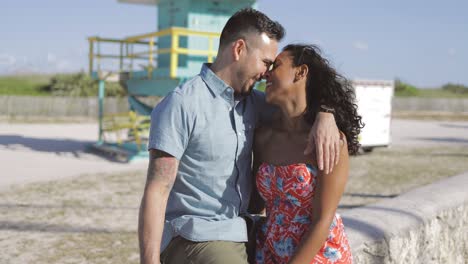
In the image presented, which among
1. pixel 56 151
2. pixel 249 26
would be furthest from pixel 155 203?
pixel 56 151

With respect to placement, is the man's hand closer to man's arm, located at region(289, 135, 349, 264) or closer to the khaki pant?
man's arm, located at region(289, 135, 349, 264)

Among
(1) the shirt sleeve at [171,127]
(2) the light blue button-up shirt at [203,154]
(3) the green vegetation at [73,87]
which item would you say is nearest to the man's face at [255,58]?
(2) the light blue button-up shirt at [203,154]

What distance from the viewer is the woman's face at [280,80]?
260 cm

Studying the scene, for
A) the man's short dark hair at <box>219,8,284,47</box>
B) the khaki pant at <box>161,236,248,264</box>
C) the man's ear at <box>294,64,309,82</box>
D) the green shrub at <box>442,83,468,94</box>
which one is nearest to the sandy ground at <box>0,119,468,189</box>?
the khaki pant at <box>161,236,248,264</box>

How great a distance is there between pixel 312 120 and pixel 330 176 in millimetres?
369

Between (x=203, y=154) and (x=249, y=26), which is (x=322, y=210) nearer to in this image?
(x=203, y=154)

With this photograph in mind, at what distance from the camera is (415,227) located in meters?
4.01

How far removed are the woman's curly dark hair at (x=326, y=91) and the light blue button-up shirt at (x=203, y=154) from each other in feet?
1.19

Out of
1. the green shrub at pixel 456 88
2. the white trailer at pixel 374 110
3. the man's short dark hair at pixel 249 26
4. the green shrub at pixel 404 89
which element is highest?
the man's short dark hair at pixel 249 26

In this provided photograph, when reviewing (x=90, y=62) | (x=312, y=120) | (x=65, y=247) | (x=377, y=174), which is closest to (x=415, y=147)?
(x=377, y=174)

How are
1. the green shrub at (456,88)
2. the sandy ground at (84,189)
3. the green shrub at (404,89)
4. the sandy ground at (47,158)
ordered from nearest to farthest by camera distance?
1. the sandy ground at (84,189)
2. the sandy ground at (47,158)
3. the green shrub at (404,89)
4. the green shrub at (456,88)

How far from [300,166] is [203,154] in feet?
1.47

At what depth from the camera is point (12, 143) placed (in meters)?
18.1

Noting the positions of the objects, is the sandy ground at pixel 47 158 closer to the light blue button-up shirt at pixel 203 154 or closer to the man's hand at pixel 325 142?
the light blue button-up shirt at pixel 203 154
